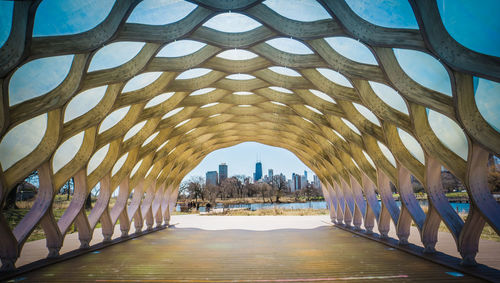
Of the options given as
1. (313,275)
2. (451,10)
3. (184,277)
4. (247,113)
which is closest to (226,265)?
(184,277)

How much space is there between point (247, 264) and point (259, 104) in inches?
505

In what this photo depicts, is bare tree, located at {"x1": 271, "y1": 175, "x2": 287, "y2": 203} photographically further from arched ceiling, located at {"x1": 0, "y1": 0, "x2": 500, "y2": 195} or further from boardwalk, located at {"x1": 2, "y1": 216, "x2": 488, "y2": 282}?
boardwalk, located at {"x1": 2, "y1": 216, "x2": 488, "y2": 282}

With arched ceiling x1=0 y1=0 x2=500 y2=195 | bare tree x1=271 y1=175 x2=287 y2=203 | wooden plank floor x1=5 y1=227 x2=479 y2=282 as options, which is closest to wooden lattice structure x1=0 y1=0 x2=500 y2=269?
arched ceiling x1=0 y1=0 x2=500 y2=195

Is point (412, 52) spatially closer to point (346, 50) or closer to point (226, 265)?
point (346, 50)

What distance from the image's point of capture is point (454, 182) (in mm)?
54656

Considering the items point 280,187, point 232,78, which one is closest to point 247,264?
point 232,78

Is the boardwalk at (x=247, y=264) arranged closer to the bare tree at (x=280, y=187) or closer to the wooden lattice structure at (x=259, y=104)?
the wooden lattice structure at (x=259, y=104)

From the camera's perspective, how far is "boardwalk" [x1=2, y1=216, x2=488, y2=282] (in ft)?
32.4

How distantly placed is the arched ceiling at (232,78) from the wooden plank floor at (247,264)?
386cm

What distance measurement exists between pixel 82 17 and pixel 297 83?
10719 mm

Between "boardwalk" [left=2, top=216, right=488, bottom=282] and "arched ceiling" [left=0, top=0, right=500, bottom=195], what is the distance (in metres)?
3.87

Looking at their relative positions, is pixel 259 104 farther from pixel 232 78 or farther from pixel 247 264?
pixel 247 264

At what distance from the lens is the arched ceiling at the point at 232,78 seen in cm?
828

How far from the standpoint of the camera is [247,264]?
11.8 meters
